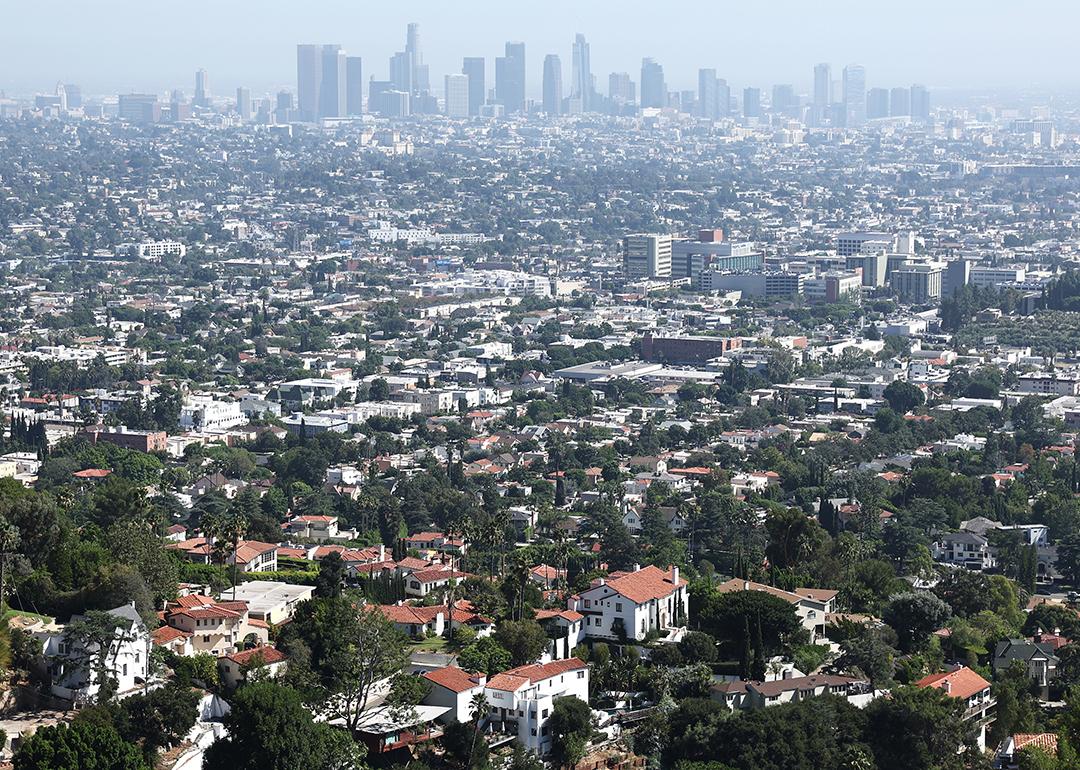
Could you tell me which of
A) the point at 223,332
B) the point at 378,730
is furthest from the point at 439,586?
the point at 223,332

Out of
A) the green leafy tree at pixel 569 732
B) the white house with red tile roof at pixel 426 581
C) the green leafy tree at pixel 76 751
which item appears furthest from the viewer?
the white house with red tile roof at pixel 426 581

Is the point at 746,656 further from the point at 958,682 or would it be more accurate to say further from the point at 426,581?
the point at 426,581

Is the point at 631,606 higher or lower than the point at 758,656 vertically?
higher

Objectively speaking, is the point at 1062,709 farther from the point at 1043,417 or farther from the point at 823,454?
the point at 1043,417

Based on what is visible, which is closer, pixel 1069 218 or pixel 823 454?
pixel 823 454

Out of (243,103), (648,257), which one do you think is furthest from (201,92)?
(648,257)

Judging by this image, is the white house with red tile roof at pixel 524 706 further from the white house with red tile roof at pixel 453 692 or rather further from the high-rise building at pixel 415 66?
the high-rise building at pixel 415 66

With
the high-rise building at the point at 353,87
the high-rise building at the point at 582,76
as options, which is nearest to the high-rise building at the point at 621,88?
the high-rise building at the point at 582,76
